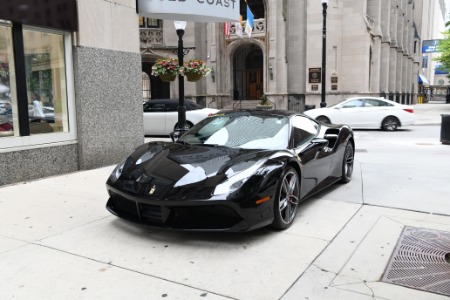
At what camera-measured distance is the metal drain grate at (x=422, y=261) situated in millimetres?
3395

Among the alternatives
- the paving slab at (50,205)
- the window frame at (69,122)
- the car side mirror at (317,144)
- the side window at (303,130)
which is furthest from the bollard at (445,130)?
the window frame at (69,122)

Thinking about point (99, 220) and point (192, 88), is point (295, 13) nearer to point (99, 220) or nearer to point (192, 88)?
point (192, 88)

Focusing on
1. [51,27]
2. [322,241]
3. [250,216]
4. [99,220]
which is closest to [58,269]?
[99,220]

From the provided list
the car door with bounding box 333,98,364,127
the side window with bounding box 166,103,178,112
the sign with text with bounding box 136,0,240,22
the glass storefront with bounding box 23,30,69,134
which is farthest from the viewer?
the car door with bounding box 333,98,364,127

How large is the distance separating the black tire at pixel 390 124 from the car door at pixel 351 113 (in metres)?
0.85

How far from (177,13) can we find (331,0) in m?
21.5

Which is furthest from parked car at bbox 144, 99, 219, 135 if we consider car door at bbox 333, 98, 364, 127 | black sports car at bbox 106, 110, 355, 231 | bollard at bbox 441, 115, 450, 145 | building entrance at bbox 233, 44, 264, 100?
building entrance at bbox 233, 44, 264, 100

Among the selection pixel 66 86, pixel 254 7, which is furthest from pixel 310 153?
pixel 254 7

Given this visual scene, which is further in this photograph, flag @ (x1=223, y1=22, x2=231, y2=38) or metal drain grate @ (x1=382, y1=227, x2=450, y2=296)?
flag @ (x1=223, y1=22, x2=231, y2=38)

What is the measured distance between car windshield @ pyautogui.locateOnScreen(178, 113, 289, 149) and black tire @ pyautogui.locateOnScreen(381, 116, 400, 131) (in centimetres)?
1235

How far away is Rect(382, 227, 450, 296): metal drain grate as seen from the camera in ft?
11.1

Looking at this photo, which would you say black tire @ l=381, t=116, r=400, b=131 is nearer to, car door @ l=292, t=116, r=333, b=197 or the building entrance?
car door @ l=292, t=116, r=333, b=197

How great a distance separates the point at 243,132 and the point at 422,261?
2.51 meters

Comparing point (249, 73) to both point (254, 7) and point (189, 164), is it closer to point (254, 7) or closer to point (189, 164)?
point (254, 7)
